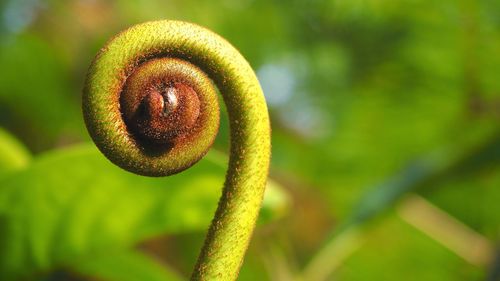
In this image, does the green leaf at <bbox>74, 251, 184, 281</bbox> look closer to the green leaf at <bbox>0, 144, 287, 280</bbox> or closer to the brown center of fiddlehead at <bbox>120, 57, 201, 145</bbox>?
the green leaf at <bbox>0, 144, 287, 280</bbox>

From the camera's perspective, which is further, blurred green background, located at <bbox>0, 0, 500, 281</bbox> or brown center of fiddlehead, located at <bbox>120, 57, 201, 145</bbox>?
blurred green background, located at <bbox>0, 0, 500, 281</bbox>

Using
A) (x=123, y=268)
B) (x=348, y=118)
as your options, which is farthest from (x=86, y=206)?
(x=348, y=118)

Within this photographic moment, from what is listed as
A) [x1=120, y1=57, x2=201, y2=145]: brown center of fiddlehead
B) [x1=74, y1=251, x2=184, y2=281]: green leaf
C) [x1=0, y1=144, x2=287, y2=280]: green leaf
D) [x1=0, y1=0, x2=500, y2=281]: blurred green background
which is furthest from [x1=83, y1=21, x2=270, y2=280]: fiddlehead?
[x1=0, y1=0, x2=500, y2=281]: blurred green background

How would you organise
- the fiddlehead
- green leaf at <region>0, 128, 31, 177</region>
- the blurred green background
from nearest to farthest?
the fiddlehead → green leaf at <region>0, 128, 31, 177</region> → the blurred green background

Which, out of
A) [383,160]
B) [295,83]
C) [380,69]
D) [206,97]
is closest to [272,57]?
[295,83]

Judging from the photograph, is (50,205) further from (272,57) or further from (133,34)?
(272,57)

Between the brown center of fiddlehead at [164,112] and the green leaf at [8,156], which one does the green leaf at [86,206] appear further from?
the brown center of fiddlehead at [164,112]
